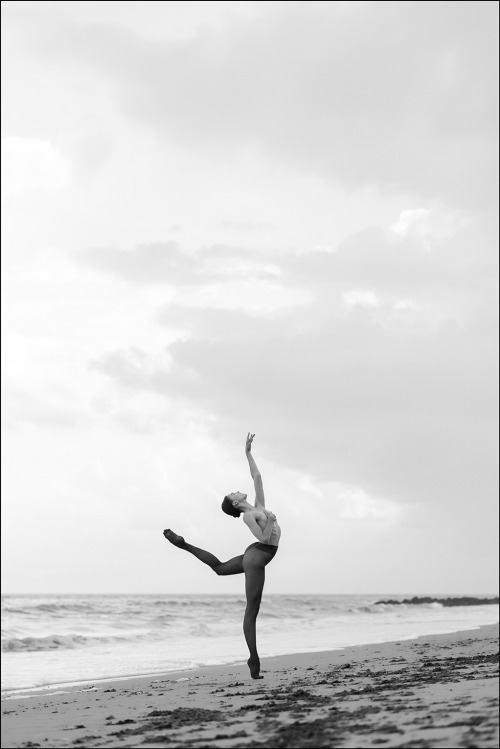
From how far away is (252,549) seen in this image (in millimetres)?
10227

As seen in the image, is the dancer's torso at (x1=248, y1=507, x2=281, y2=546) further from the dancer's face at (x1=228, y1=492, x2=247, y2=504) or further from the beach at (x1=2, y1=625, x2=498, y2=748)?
the beach at (x1=2, y1=625, x2=498, y2=748)

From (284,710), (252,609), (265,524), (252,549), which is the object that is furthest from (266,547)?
(284,710)

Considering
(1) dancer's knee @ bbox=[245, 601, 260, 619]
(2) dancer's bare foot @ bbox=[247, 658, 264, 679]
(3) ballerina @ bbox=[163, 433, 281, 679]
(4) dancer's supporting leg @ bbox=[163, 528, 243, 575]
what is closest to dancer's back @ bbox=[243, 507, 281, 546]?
(3) ballerina @ bbox=[163, 433, 281, 679]

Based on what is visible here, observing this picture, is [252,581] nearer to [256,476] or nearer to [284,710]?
[256,476]

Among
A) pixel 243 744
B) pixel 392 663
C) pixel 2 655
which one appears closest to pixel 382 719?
pixel 243 744

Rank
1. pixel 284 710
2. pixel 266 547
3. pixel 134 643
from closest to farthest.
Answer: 1. pixel 284 710
2. pixel 266 547
3. pixel 134 643

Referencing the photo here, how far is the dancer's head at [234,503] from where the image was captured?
1019 centimetres

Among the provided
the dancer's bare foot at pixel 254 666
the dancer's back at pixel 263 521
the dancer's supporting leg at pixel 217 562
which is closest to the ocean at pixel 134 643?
the dancer's bare foot at pixel 254 666

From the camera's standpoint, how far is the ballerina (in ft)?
33.1

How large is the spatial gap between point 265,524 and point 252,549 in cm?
39

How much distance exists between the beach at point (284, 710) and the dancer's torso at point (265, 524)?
1609mm

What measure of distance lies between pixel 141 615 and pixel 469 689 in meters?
37.5

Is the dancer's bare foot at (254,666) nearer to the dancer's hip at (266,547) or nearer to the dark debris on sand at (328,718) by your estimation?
the dark debris on sand at (328,718)

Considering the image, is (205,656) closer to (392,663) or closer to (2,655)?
(2,655)
